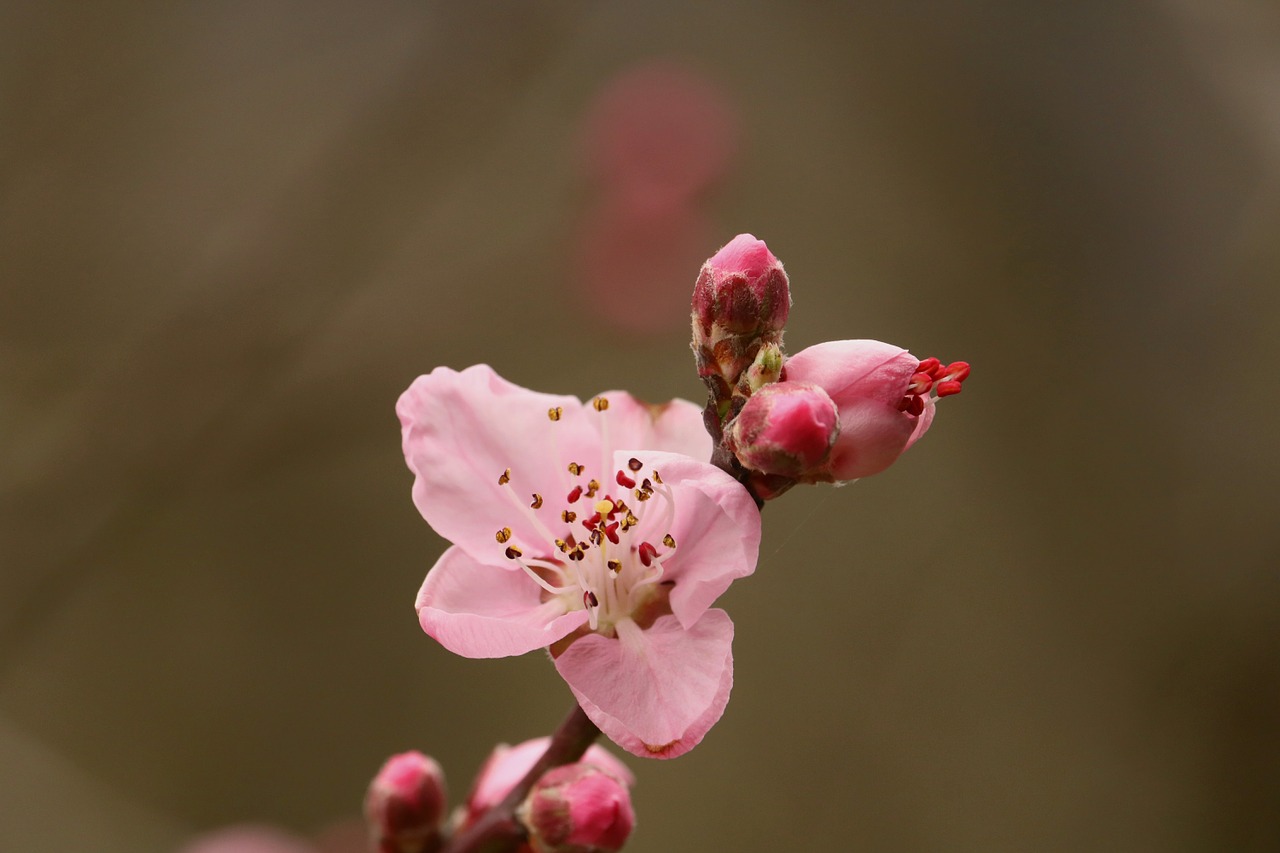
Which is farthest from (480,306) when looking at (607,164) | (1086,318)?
(1086,318)

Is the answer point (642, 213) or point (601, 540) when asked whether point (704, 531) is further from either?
point (642, 213)

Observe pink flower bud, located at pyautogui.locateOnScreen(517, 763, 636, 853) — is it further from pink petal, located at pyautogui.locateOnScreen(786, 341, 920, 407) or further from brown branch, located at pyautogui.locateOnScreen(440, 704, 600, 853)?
pink petal, located at pyautogui.locateOnScreen(786, 341, 920, 407)

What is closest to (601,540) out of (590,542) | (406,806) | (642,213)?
(590,542)

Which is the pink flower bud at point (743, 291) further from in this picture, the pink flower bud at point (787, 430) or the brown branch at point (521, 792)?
the brown branch at point (521, 792)

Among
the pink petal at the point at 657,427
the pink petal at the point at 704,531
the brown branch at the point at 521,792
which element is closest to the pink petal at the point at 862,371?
the pink petal at the point at 704,531

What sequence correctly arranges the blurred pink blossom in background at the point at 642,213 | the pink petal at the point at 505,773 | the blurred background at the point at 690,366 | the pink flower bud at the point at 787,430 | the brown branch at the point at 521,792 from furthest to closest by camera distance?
the blurred pink blossom in background at the point at 642,213
the blurred background at the point at 690,366
the pink petal at the point at 505,773
the brown branch at the point at 521,792
the pink flower bud at the point at 787,430

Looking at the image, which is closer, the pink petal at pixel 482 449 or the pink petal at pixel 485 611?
the pink petal at pixel 485 611

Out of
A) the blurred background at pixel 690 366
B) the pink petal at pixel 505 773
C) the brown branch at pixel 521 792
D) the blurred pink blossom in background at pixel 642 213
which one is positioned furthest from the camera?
the blurred pink blossom in background at pixel 642 213
